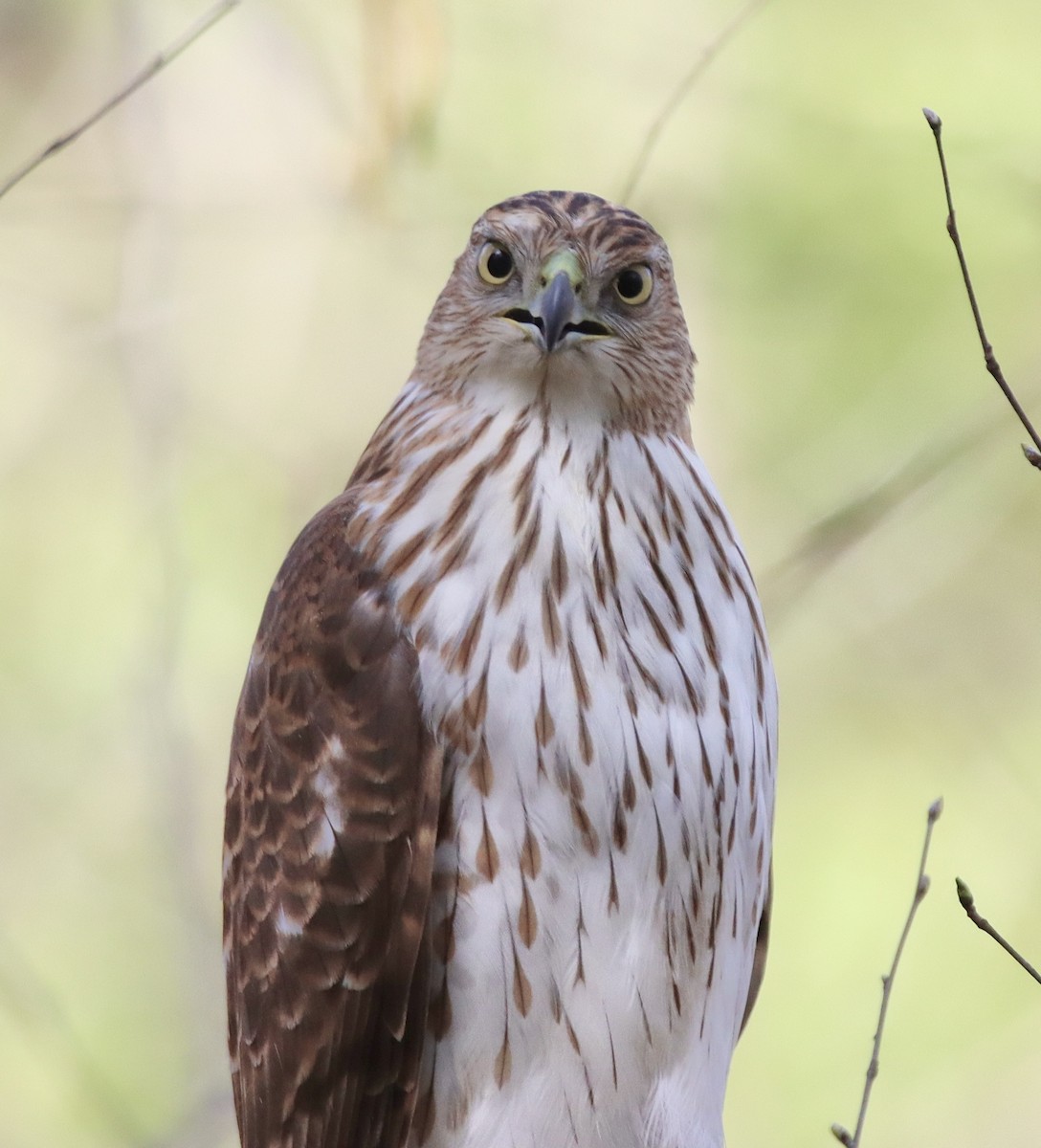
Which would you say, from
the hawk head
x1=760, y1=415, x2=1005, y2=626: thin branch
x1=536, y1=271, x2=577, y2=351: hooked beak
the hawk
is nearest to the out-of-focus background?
x1=760, y1=415, x2=1005, y2=626: thin branch

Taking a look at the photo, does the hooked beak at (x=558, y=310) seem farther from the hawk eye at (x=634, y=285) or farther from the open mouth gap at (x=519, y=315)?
the hawk eye at (x=634, y=285)

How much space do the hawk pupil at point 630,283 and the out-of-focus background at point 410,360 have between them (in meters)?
2.11

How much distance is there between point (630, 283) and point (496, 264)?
0.26 metres

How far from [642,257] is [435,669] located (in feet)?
2.98

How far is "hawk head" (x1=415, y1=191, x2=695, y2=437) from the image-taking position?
130 inches

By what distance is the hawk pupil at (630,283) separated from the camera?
3436 millimetres

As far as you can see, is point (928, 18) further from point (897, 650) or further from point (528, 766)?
point (528, 766)

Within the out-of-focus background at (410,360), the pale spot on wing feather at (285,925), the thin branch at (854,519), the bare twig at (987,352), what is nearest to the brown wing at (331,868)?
the pale spot on wing feather at (285,925)

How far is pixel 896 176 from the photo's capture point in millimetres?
6625

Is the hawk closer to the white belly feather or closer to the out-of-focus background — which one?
the white belly feather

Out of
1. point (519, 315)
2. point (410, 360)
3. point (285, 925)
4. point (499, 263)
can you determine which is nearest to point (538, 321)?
point (519, 315)

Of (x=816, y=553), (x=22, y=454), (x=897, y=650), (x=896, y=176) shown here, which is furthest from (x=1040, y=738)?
(x=22, y=454)

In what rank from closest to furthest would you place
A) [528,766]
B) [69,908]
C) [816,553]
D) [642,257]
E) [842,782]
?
[528,766], [642,257], [816,553], [69,908], [842,782]

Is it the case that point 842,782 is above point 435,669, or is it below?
above
